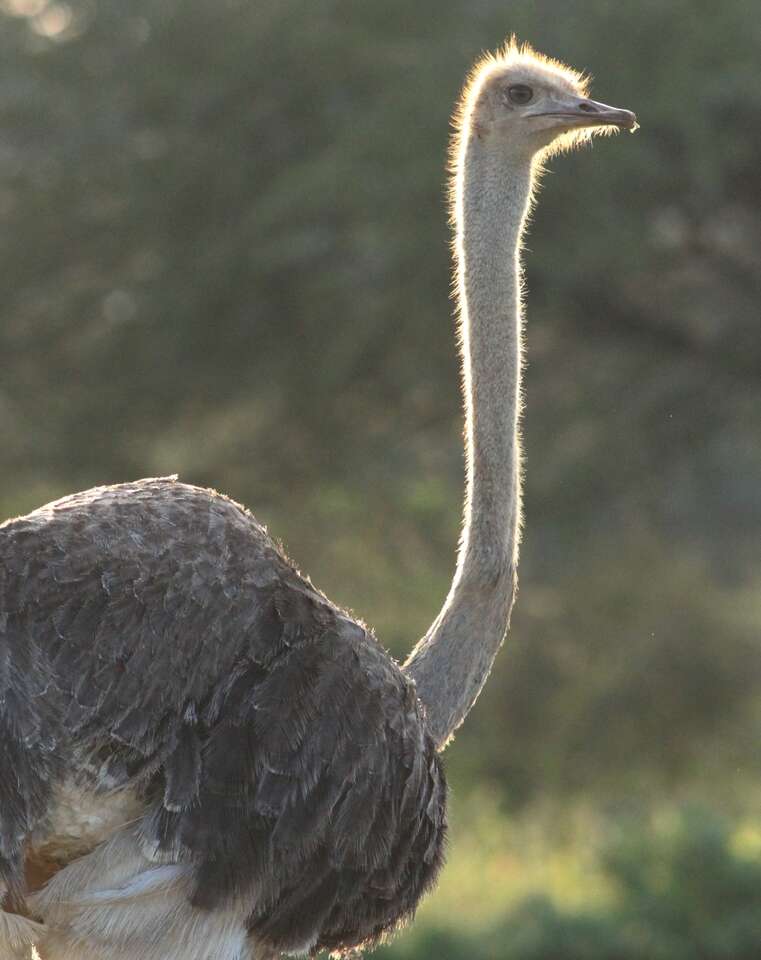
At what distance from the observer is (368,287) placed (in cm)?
892

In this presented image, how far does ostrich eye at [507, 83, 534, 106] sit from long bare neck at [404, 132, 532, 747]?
0.37 feet

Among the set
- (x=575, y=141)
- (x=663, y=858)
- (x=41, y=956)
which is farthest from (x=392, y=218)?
(x=41, y=956)

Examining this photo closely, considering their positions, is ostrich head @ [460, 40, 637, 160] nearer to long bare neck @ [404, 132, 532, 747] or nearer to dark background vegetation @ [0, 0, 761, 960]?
long bare neck @ [404, 132, 532, 747]

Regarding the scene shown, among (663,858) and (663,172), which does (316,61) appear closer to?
(663,172)

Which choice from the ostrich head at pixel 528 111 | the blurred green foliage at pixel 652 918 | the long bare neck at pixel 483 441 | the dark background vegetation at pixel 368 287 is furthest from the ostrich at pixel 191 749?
the dark background vegetation at pixel 368 287

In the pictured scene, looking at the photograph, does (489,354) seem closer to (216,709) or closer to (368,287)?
(216,709)

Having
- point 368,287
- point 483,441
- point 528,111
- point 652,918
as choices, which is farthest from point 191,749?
point 368,287

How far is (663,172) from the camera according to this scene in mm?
8883

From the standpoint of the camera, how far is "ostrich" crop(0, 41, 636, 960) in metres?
3.16

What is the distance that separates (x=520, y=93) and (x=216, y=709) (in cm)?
144

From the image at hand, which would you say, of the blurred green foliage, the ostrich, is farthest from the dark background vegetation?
the ostrich

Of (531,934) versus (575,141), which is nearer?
(575,141)

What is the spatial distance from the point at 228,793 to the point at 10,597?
40cm

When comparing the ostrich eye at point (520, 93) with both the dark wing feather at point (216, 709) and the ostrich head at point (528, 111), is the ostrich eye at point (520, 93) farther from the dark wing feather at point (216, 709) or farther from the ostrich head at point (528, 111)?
the dark wing feather at point (216, 709)
